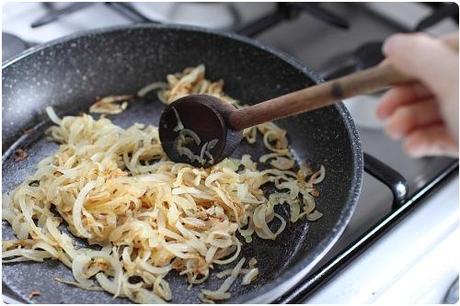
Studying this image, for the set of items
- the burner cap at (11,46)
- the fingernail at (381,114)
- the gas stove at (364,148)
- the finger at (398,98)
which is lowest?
the gas stove at (364,148)

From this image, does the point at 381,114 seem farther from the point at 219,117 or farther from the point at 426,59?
the point at 219,117

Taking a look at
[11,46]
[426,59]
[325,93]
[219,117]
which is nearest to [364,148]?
[219,117]

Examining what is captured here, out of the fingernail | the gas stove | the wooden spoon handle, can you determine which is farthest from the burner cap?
the fingernail

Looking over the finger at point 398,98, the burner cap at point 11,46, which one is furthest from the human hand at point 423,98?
the burner cap at point 11,46

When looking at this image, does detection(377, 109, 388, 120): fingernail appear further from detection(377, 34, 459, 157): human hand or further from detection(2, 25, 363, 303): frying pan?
detection(2, 25, 363, 303): frying pan

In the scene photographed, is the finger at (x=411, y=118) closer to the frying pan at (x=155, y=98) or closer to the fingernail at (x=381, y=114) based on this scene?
the fingernail at (x=381, y=114)

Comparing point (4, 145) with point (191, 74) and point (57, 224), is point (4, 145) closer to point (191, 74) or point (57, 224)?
point (57, 224)
